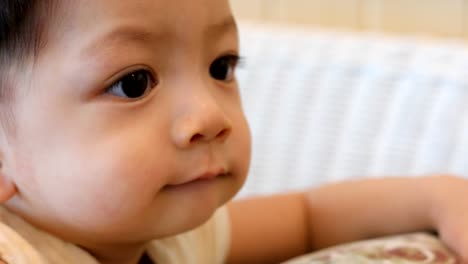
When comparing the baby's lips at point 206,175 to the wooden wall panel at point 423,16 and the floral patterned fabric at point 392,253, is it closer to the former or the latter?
the floral patterned fabric at point 392,253

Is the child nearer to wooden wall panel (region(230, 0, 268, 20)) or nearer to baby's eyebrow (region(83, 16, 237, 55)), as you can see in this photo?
baby's eyebrow (region(83, 16, 237, 55))

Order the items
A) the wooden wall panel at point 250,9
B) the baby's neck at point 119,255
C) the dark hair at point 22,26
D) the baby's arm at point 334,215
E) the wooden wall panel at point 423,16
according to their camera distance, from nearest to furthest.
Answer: the dark hair at point 22,26
the baby's neck at point 119,255
the baby's arm at point 334,215
the wooden wall panel at point 423,16
the wooden wall panel at point 250,9

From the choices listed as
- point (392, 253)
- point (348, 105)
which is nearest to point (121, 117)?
point (392, 253)

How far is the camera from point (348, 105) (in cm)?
95

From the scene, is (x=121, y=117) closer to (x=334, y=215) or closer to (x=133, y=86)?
(x=133, y=86)

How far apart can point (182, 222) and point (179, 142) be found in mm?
70

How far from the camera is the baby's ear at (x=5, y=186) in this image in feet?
1.69

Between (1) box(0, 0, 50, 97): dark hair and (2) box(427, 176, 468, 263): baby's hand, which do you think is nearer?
(1) box(0, 0, 50, 97): dark hair

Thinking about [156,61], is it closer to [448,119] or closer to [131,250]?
[131,250]

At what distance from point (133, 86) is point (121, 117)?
2cm

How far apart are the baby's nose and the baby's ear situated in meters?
0.13

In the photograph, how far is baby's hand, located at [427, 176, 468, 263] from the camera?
2.16 feet

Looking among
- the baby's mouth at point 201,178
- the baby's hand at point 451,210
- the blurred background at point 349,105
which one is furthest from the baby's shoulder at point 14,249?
the blurred background at point 349,105

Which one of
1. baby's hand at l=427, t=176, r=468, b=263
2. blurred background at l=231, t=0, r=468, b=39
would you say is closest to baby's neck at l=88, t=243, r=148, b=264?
baby's hand at l=427, t=176, r=468, b=263
